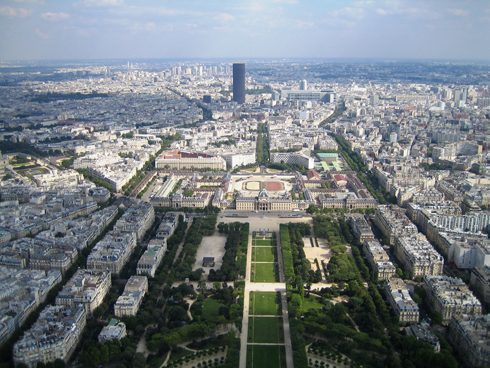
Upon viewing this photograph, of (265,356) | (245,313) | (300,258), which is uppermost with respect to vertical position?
(300,258)

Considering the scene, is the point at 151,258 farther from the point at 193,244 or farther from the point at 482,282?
the point at 482,282

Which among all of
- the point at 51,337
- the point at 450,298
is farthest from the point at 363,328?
the point at 51,337

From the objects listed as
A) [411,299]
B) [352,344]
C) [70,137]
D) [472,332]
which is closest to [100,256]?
[352,344]

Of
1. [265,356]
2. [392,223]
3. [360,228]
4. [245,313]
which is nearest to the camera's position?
[265,356]

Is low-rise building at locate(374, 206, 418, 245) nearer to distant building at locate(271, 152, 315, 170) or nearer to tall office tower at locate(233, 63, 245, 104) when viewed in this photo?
distant building at locate(271, 152, 315, 170)

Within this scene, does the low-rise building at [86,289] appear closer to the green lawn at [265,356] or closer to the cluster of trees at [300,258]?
the green lawn at [265,356]

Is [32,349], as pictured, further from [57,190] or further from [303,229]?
[57,190]

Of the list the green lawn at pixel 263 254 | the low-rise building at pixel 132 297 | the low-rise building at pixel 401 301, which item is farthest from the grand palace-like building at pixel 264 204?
the low-rise building at pixel 132 297
